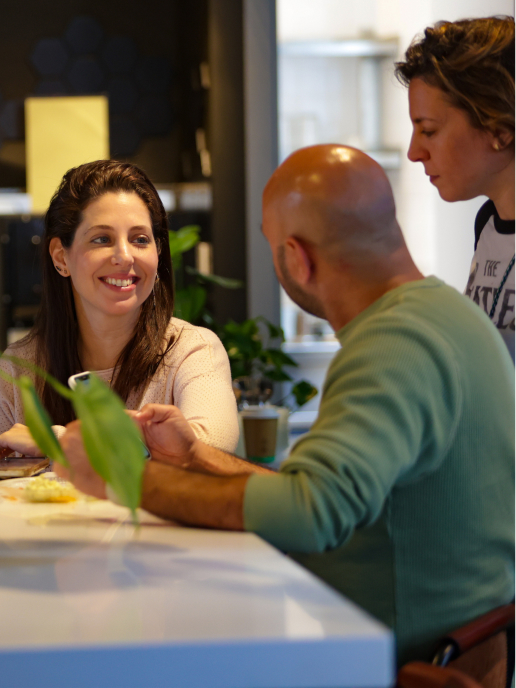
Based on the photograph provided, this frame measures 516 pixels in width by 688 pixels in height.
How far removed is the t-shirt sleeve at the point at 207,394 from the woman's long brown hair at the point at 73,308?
8 cm

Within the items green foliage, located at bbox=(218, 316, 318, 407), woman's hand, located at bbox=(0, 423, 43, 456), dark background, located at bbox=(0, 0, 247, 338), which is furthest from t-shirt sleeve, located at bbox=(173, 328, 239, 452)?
dark background, located at bbox=(0, 0, 247, 338)

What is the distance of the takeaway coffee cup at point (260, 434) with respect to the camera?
8.77ft

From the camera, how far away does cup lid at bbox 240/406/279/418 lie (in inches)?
106

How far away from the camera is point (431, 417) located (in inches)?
37.6

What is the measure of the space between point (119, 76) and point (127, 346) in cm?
371

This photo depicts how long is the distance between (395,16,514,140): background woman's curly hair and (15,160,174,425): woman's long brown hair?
0.75 meters

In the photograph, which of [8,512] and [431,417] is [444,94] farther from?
[8,512]

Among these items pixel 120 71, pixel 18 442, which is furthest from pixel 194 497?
pixel 120 71

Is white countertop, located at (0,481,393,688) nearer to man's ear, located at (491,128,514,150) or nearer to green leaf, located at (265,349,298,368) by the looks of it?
man's ear, located at (491,128,514,150)

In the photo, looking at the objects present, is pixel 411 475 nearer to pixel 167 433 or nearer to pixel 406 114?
pixel 167 433

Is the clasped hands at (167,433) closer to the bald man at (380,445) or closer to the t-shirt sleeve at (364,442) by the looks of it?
the bald man at (380,445)

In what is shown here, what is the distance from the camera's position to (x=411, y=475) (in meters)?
1.00

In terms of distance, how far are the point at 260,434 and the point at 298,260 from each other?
160 centimetres

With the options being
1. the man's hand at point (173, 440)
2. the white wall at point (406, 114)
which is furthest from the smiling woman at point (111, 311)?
the white wall at point (406, 114)
